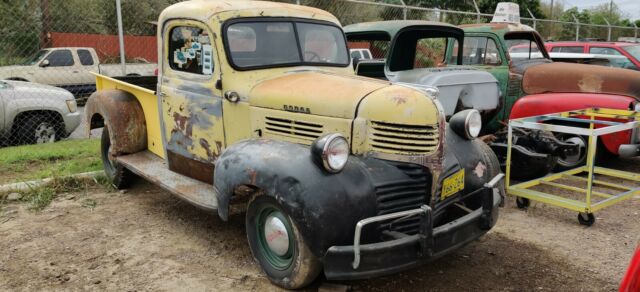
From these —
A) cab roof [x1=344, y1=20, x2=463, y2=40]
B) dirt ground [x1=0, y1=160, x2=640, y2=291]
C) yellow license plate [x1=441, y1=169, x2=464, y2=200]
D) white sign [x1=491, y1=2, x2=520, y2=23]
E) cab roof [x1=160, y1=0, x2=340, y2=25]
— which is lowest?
dirt ground [x1=0, y1=160, x2=640, y2=291]

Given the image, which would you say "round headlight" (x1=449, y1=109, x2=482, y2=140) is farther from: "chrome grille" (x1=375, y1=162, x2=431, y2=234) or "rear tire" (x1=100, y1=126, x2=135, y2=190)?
"rear tire" (x1=100, y1=126, x2=135, y2=190)

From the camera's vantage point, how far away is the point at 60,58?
1384 centimetres

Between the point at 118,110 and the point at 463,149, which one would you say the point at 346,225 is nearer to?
the point at 463,149

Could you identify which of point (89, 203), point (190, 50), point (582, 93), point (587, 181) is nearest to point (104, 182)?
point (89, 203)

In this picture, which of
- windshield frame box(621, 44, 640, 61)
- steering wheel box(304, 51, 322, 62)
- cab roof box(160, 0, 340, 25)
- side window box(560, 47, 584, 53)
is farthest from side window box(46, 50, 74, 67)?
windshield frame box(621, 44, 640, 61)

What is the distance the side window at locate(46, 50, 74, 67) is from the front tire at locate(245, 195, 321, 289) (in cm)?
1246

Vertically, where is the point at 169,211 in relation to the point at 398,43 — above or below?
below

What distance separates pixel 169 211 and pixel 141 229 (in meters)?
0.49

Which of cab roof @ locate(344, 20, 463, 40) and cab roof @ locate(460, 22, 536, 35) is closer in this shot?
cab roof @ locate(344, 20, 463, 40)

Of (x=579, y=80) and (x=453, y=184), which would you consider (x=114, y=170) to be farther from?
(x=579, y=80)

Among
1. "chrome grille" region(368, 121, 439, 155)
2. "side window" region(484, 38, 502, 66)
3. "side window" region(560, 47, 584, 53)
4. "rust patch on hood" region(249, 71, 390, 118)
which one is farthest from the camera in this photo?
"side window" region(560, 47, 584, 53)

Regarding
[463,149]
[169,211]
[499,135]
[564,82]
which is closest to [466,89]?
[499,135]

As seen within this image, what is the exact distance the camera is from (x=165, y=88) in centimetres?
471

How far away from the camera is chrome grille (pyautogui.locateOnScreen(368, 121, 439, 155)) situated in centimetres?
337
